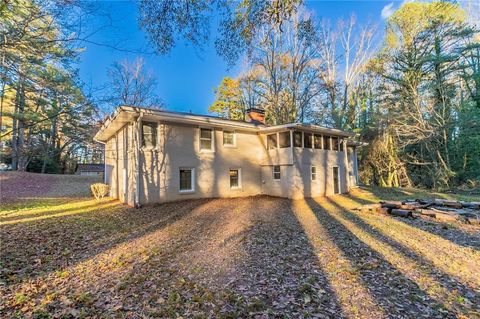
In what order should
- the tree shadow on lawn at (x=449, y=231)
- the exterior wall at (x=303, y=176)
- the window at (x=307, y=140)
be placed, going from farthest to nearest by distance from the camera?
1. the window at (x=307, y=140)
2. the exterior wall at (x=303, y=176)
3. the tree shadow on lawn at (x=449, y=231)

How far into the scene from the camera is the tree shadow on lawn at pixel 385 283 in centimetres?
323

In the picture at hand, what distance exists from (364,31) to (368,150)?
11393 mm

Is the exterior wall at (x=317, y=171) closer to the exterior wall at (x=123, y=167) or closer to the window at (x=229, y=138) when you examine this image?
the window at (x=229, y=138)

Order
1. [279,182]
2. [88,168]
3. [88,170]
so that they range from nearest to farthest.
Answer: [279,182]
[88,170]
[88,168]

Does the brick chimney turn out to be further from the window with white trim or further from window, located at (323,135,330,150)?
window, located at (323,135,330,150)

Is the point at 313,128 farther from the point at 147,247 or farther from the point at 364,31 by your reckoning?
the point at 364,31

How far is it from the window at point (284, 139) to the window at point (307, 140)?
1158 millimetres

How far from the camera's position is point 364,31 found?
2294 cm

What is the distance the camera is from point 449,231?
7258mm

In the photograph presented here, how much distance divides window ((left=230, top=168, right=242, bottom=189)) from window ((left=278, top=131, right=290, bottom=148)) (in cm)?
302

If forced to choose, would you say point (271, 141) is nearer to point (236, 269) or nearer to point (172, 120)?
point (172, 120)

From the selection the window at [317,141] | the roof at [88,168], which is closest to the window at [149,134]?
the window at [317,141]

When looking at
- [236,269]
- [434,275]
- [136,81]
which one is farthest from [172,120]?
[136,81]

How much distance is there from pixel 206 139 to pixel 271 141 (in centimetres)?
442
